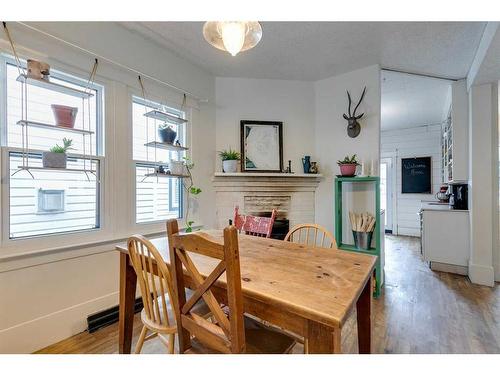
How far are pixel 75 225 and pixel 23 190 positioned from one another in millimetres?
438

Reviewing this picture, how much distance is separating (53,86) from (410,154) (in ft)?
20.9

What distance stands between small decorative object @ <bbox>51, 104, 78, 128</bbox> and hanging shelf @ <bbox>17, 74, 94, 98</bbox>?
0.14 metres

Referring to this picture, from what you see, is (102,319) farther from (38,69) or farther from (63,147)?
(38,69)

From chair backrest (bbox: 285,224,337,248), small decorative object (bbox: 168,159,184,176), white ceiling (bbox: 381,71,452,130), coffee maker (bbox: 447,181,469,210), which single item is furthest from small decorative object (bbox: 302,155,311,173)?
coffee maker (bbox: 447,181,469,210)

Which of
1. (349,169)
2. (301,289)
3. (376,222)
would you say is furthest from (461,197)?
(301,289)

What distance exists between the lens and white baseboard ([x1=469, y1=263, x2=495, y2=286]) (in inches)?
112

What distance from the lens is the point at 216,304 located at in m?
0.98

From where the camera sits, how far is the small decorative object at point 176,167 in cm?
262

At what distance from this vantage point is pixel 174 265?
1051 millimetres

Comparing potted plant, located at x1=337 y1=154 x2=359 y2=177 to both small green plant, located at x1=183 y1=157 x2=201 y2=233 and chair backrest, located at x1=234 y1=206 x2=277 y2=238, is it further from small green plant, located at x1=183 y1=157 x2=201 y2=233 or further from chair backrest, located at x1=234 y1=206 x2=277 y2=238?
small green plant, located at x1=183 y1=157 x2=201 y2=233

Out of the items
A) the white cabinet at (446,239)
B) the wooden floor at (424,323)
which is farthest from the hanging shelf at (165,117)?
the white cabinet at (446,239)

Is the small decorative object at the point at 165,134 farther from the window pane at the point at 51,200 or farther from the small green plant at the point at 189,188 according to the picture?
the window pane at the point at 51,200

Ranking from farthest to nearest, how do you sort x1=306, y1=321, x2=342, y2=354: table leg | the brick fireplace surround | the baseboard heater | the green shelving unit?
the brick fireplace surround → the green shelving unit → the baseboard heater → x1=306, y1=321, x2=342, y2=354: table leg
